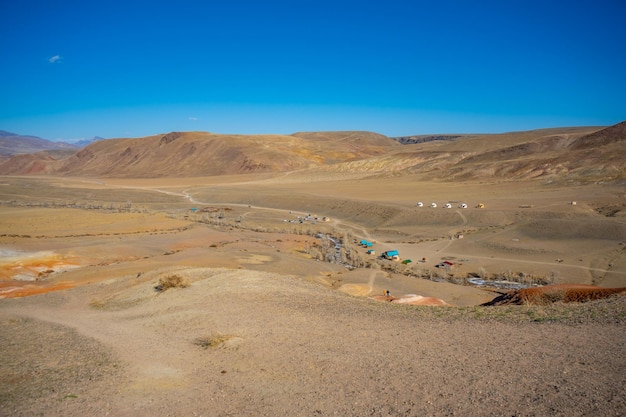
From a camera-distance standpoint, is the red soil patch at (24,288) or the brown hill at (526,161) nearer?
the red soil patch at (24,288)

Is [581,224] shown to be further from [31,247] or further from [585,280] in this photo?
[31,247]

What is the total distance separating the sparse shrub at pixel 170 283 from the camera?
18000mm

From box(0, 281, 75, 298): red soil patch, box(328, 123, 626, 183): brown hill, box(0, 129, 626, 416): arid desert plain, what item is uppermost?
box(328, 123, 626, 183): brown hill

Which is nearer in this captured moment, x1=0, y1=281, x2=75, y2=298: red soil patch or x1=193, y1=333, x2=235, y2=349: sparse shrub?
x1=193, y1=333, x2=235, y2=349: sparse shrub

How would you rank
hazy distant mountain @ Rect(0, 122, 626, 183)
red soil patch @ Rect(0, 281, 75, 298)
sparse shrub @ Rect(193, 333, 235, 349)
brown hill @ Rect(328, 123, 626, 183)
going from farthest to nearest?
1. hazy distant mountain @ Rect(0, 122, 626, 183)
2. brown hill @ Rect(328, 123, 626, 183)
3. red soil patch @ Rect(0, 281, 75, 298)
4. sparse shrub @ Rect(193, 333, 235, 349)

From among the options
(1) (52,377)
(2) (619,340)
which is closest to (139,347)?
(1) (52,377)

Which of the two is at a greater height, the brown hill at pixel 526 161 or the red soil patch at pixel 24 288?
the brown hill at pixel 526 161

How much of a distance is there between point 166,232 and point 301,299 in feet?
110

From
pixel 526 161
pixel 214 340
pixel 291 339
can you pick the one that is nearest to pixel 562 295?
pixel 291 339

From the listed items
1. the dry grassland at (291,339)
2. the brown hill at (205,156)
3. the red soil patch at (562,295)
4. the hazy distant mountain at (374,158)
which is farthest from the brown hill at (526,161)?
the red soil patch at (562,295)

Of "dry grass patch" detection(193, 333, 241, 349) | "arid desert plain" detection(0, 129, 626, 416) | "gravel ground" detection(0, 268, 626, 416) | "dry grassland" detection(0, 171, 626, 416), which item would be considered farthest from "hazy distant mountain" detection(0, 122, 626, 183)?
"dry grass patch" detection(193, 333, 241, 349)

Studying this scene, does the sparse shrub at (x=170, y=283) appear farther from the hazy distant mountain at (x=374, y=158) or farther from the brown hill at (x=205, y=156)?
the brown hill at (x=205, y=156)

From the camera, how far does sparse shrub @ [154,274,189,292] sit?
18.0 meters

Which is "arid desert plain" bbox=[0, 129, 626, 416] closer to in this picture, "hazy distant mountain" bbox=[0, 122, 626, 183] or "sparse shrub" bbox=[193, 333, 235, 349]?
"sparse shrub" bbox=[193, 333, 235, 349]
